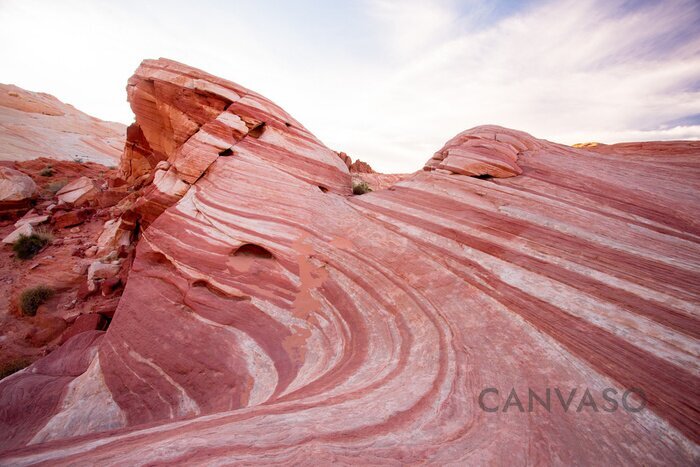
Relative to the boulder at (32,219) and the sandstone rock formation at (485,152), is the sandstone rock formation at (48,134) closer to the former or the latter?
the boulder at (32,219)

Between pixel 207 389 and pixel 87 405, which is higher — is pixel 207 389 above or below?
above

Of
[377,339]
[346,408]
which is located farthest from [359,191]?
[346,408]

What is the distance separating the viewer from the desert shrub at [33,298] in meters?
8.12

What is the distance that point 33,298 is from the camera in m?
8.33

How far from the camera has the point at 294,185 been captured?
25.4 ft

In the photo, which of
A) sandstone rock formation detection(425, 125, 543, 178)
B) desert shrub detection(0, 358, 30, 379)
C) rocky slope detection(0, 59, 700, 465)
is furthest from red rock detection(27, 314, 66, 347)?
sandstone rock formation detection(425, 125, 543, 178)

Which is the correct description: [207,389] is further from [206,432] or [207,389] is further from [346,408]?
[346,408]

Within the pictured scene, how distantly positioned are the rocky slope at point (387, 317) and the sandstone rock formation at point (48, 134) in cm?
3084

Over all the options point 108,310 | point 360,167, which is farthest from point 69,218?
point 360,167

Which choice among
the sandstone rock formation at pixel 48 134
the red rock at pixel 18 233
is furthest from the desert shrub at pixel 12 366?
the sandstone rock formation at pixel 48 134

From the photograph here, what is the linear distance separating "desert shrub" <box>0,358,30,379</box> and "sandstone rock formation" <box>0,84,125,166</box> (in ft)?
91.7

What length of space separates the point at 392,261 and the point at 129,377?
5478 mm

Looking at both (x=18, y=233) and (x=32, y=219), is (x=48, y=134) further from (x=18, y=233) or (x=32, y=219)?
(x=18, y=233)

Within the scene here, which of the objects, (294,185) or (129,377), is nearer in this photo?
(129,377)
